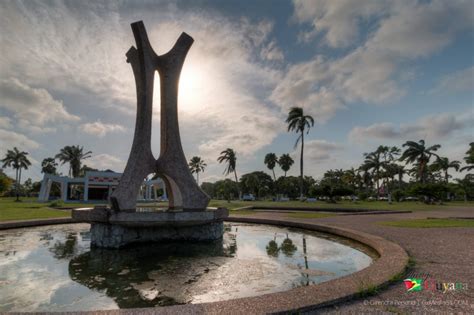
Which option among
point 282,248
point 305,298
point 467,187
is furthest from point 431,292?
point 467,187

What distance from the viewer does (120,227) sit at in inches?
372

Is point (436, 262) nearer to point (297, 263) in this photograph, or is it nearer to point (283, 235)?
point (297, 263)

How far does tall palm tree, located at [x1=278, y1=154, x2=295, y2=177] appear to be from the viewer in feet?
270

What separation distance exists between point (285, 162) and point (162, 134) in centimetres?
7179

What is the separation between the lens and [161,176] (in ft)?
39.4

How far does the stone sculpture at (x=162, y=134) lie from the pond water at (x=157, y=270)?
208 centimetres

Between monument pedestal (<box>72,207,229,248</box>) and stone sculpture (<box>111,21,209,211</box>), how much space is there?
73cm

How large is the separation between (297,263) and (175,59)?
32.9 ft

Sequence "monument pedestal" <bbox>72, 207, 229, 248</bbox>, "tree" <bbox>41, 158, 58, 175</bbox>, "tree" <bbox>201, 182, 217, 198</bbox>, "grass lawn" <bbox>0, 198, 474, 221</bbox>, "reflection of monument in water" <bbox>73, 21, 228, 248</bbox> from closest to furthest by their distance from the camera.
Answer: "monument pedestal" <bbox>72, 207, 229, 248</bbox> < "reflection of monument in water" <bbox>73, 21, 228, 248</bbox> < "grass lawn" <bbox>0, 198, 474, 221</bbox> < "tree" <bbox>41, 158, 58, 175</bbox> < "tree" <bbox>201, 182, 217, 198</bbox>

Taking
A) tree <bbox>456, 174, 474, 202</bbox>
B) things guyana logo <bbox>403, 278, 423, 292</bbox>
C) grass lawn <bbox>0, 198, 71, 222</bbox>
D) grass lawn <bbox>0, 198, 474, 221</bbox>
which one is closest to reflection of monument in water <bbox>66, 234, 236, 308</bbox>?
things guyana logo <bbox>403, 278, 423, 292</bbox>

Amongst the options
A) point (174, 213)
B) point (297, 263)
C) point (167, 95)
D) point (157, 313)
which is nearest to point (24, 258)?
point (174, 213)

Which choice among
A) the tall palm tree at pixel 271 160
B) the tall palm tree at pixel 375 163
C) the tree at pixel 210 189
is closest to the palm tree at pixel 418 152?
the tall palm tree at pixel 375 163

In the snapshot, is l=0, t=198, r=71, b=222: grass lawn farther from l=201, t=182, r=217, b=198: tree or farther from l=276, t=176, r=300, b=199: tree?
l=201, t=182, r=217, b=198: tree

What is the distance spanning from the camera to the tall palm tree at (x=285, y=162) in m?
82.2
